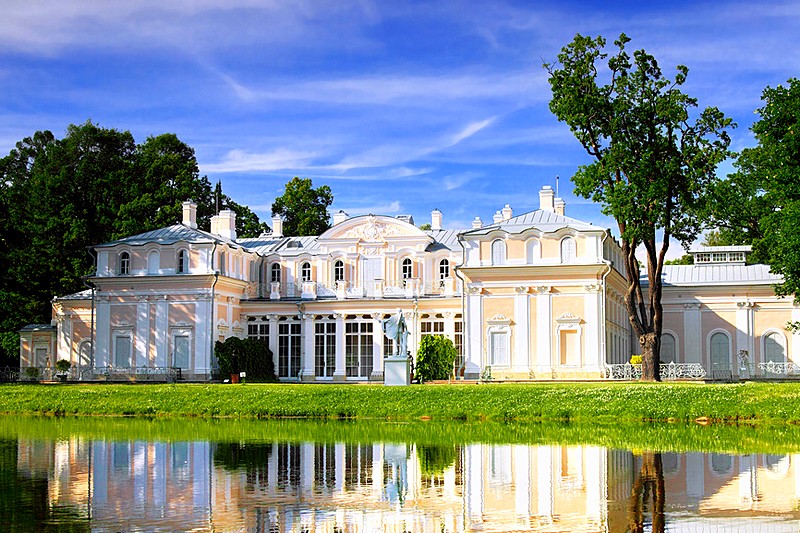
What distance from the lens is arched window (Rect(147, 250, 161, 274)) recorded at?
4322cm

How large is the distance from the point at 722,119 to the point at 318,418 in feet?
54.7

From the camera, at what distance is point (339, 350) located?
43.9 metres

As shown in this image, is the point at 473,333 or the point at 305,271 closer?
the point at 473,333

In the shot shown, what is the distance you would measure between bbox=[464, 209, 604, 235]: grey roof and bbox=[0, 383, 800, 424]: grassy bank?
9.05 metres

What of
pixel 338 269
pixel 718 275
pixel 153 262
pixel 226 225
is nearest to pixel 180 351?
pixel 153 262

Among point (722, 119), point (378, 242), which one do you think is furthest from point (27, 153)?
point (722, 119)

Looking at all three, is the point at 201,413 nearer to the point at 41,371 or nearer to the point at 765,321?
the point at 41,371

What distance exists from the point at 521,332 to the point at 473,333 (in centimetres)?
187

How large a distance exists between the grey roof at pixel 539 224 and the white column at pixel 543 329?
2.49m

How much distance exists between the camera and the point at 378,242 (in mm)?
44406

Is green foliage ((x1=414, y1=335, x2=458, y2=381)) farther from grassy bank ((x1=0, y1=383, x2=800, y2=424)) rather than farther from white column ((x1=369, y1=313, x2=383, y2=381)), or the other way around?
grassy bank ((x1=0, y1=383, x2=800, y2=424))

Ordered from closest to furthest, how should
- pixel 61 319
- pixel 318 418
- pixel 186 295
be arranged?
pixel 318 418
pixel 186 295
pixel 61 319

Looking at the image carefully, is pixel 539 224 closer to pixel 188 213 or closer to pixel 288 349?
pixel 288 349

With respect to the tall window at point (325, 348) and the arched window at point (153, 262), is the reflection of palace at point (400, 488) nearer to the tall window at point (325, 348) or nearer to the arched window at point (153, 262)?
the arched window at point (153, 262)
